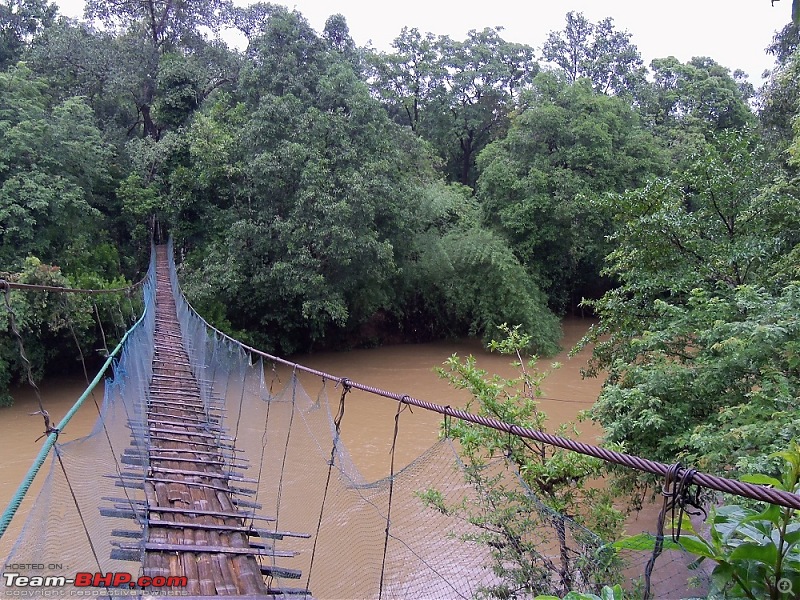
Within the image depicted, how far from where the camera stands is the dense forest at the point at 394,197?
3.98m

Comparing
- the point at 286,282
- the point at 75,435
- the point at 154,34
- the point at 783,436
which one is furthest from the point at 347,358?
the point at 154,34

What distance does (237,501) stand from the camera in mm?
2543

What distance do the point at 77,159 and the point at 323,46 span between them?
3.97 metres

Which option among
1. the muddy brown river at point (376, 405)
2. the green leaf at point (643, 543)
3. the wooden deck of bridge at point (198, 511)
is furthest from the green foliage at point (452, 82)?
the green leaf at point (643, 543)

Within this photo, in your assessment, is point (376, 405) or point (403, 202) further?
point (403, 202)

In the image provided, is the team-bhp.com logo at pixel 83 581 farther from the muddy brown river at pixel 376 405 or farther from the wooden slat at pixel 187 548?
the muddy brown river at pixel 376 405

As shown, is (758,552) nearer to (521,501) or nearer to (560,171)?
(521,501)

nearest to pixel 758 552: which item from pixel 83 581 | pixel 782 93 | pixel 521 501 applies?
pixel 83 581

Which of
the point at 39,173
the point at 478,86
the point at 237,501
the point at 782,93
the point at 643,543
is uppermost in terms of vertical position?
the point at 478,86

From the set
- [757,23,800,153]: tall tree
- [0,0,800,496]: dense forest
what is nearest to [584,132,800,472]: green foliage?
[0,0,800,496]: dense forest

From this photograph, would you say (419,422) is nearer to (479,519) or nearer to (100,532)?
(479,519)

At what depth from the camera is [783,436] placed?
7.52ft

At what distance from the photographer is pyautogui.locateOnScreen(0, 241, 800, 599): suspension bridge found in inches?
66.8

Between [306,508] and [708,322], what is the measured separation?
2817mm
